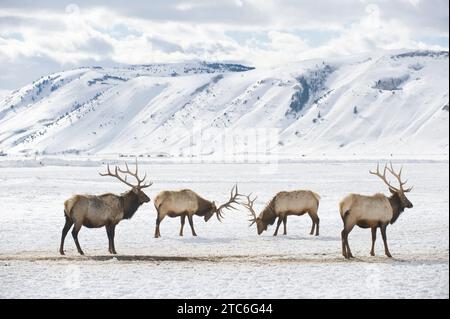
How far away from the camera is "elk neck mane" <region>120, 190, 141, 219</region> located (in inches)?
658

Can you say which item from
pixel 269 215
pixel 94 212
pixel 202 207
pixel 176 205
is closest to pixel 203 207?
pixel 202 207

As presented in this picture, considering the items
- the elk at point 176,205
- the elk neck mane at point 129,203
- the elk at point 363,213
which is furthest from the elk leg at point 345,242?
the elk at point 176,205

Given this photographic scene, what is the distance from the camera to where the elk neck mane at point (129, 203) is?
16703 mm

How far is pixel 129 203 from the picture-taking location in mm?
16875

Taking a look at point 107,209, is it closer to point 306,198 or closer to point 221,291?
point 221,291

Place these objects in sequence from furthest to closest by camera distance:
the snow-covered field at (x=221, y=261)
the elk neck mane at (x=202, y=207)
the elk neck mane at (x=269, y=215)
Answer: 1. the elk neck mane at (x=202, y=207)
2. the elk neck mane at (x=269, y=215)
3. the snow-covered field at (x=221, y=261)

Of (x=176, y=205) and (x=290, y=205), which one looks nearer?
(x=176, y=205)

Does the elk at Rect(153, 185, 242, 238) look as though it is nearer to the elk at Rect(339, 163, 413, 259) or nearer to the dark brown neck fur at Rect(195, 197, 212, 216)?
the dark brown neck fur at Rect(195, 197, 212, 216)

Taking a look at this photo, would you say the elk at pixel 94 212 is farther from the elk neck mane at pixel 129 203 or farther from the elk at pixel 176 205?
the elk at pixel 176 205

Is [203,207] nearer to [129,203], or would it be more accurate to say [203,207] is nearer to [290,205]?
[290,205]

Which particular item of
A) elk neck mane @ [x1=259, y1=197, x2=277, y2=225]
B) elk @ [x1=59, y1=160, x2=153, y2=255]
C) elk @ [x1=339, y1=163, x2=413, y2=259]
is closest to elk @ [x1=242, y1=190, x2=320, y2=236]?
elk neck mane @ [x1=259, y1=197, x2=277, y2=225]

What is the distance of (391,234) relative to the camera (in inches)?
782

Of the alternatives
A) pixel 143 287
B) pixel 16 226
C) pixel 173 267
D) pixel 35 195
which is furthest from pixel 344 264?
pixel 35 195
